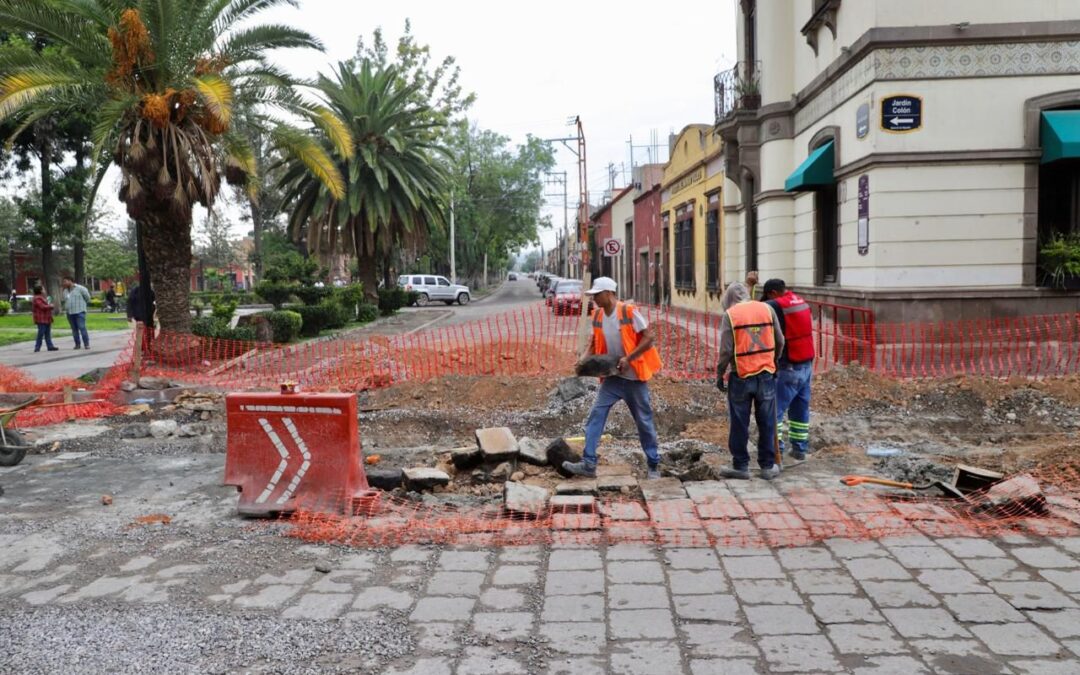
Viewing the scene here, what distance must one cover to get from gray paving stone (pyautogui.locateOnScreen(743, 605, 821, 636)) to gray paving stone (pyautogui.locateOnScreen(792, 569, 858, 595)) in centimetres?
27

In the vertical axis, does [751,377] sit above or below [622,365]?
below

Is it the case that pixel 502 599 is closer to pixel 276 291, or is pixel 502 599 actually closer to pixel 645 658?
pixel 645 658

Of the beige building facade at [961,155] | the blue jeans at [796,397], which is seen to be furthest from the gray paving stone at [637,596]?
the beige building facade at [961,155]

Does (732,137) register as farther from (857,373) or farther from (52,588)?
(52,588)

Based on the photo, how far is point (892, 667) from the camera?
3.64m

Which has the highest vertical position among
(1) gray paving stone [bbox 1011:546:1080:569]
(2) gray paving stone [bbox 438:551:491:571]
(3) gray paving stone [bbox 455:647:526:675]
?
(2) gray paving stone [bbox 438:551:491:571]

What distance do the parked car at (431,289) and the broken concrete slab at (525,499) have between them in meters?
39.0

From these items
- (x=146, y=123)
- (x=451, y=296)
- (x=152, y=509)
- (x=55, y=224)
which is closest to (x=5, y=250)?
(x=55, y=224)

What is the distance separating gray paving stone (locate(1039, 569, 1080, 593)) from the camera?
4434mm

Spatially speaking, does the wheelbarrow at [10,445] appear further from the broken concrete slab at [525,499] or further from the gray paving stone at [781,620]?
the gray paving stone at [781,620]

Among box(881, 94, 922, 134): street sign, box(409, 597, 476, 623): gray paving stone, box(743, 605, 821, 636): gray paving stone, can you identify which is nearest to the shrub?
box(881, 94, 922, 134): street sign

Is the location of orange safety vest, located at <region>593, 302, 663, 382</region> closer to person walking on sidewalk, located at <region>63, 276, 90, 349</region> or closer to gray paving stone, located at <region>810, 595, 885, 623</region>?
gray paving stone, located at <region>810, 595, 885, 623</region>

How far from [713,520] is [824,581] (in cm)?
114

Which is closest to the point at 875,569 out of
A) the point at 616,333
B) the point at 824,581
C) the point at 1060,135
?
the point at 824,581
